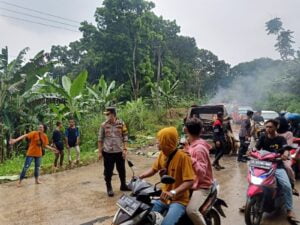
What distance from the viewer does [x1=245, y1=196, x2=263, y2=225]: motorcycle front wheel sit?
519 cm

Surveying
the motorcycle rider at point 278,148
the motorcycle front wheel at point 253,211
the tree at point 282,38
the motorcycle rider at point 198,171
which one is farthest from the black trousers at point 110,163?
the tree at point 282,38

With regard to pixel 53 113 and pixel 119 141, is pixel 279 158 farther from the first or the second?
pixel 53 113

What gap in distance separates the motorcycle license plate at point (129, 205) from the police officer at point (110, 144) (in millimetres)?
4148

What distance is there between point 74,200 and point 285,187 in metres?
4.10

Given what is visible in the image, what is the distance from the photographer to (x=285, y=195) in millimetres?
5434

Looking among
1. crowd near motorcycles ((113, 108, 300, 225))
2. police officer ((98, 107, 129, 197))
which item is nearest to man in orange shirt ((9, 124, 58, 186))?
police officer ((98, 107, 129, 197))

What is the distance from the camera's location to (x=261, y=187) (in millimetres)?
5160

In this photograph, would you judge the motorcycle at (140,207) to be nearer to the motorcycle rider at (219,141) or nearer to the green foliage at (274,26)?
the motorcycle rider at (219,141)

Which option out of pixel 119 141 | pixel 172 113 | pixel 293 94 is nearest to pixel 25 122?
pixel 119 141

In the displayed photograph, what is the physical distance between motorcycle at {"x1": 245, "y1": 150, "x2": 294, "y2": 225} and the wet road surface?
1.15 feet

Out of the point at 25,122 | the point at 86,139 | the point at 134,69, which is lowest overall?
the point at 86,139

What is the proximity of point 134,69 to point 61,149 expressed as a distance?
65.5 ft

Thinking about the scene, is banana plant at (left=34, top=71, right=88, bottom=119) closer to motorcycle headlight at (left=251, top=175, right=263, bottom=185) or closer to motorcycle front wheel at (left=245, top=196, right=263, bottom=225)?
motorcycle headlight at (left=251, top=175, right=263, bottom=185)

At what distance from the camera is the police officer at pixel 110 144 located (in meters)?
7.54
